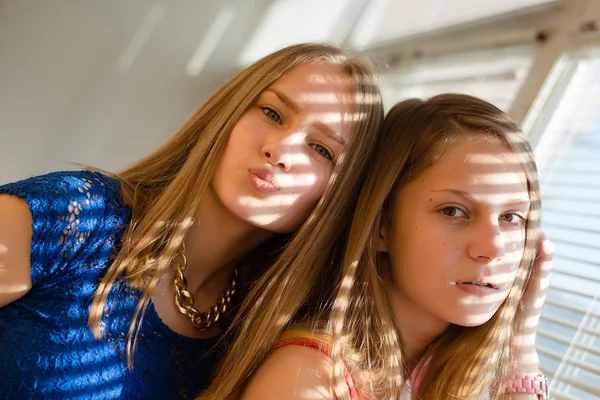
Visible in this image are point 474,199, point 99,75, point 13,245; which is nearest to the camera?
point 13,245

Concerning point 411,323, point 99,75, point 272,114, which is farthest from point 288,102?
point 99,75

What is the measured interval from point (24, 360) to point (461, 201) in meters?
0.74

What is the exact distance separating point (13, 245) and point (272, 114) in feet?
1.60

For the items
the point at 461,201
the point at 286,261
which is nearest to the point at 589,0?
the point at 461,201

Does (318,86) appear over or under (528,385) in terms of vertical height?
over

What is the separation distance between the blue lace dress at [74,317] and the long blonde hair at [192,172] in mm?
21

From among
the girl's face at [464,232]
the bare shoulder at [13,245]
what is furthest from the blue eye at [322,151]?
the bare shoulder at [13,245]

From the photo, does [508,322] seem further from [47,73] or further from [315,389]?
[47,73]

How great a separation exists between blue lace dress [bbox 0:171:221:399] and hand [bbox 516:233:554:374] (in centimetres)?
66

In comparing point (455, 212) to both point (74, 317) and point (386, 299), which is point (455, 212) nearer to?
point (386, 299)

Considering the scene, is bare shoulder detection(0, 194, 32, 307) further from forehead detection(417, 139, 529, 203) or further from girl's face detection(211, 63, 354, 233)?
forehead detection(417, 139, 529, 203)

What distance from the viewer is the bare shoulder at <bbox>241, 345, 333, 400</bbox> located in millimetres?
910

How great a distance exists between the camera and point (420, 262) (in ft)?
3.34

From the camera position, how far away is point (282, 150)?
40.6 inches
